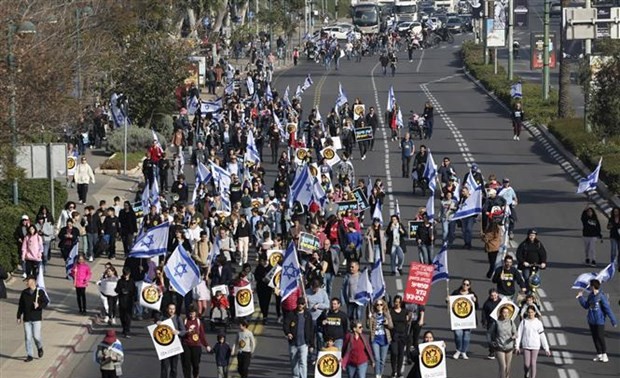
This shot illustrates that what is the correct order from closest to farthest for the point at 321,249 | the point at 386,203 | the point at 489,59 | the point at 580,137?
the point at 321,249, the point at 386,203, the point at 580,137, the point at 489,59

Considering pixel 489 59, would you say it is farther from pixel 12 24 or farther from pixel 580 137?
pixel 12 24

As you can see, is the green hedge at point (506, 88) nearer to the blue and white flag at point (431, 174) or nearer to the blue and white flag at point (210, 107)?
the blue and white flag at point (210, 107)

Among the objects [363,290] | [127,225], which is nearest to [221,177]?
[127,225]

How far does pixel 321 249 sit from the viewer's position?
3247 centimetres

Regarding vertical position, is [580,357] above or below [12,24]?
below

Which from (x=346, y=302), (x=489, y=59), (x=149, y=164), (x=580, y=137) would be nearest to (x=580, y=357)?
(x=346, y=302)

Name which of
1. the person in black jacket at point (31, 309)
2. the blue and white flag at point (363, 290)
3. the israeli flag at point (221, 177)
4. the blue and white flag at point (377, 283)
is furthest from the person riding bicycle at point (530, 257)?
the israeli flag at point (221, 177)

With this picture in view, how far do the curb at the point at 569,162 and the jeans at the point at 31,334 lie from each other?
1808cm

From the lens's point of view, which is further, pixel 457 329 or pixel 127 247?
pixel 127 247

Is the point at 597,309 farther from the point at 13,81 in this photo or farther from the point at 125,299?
the point at 13,81

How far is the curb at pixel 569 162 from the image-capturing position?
43.8 m

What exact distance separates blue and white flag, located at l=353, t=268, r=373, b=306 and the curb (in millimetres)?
14800

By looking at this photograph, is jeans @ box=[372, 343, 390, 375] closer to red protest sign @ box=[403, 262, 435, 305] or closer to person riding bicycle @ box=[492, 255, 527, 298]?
red protest sign @ box=[403, 262, 435, 305]

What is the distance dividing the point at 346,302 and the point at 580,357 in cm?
401
